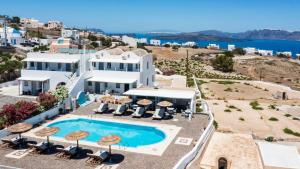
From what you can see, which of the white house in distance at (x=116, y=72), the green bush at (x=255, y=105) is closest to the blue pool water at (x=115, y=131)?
the white house in distance at (x=116, y=72)

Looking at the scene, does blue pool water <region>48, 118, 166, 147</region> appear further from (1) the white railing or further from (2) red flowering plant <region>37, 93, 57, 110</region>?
(1) the white railing

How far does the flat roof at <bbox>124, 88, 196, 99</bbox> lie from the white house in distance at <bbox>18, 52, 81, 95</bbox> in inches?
351

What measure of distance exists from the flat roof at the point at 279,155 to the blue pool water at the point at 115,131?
8.27 metres

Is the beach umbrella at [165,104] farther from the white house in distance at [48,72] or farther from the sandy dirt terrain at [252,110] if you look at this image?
the white house in distance at [48,72]

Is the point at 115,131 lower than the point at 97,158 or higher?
lower

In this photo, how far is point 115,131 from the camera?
99.9ft

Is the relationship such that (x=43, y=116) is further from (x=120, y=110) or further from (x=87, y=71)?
(x=87, y=71)

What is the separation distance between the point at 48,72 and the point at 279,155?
96.1 ft

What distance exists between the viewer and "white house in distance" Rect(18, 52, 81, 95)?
4112cm

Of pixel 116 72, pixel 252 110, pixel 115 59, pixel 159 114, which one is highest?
pixel 115 59

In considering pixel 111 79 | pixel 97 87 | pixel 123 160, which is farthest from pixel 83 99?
pixel 123 160

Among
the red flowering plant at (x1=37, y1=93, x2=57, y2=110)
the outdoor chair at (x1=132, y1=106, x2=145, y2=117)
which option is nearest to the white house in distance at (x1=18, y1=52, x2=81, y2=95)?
the red flowering plant at (x1=37, y1=93, x2=57, y2=110)

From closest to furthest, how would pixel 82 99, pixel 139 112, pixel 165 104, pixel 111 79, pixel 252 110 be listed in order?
1. pixel 165 104
2. pixel 139 112
3. pixel 82 99
4. pixel 252 110
5. pixel 111 79

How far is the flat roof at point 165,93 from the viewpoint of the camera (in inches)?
1366
